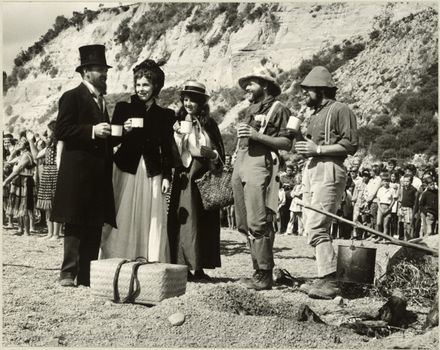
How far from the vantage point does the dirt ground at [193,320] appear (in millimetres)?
4961

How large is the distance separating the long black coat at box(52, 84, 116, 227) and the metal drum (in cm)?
215

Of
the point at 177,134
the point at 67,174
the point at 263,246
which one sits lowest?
the point at 263,246

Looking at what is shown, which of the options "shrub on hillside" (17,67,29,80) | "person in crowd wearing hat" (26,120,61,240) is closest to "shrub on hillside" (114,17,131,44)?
"shrub on hillside" (17,67,29,80)

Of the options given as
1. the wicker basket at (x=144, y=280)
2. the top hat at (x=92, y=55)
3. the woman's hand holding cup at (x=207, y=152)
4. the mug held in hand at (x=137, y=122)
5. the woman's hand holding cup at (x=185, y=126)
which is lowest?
the wicker basket at (x=144, y=280)

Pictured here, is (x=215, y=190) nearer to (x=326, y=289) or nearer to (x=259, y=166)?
(x=259, y=166)

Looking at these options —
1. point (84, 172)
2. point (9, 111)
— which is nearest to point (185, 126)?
point (84, 172)

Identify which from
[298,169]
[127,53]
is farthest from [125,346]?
[127,53]

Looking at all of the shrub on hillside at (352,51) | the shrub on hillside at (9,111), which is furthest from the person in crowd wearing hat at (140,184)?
the shrub on hillside at (9,111)

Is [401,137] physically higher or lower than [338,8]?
lower

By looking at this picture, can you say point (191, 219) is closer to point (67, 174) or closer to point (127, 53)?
point (67, 174)

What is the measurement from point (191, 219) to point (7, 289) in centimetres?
188

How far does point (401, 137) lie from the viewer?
34031 millimetres

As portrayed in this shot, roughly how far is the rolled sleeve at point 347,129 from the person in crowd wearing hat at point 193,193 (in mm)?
1345

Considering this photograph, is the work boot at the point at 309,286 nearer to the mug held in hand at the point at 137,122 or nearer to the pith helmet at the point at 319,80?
the pith helmet at the point at 319,80
